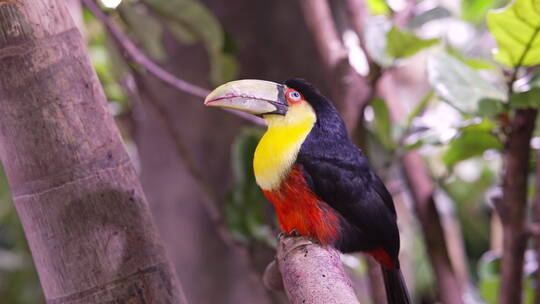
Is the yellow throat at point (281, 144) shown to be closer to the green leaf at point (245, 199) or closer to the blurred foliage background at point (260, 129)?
the blurred foliage background at point (260, 129)

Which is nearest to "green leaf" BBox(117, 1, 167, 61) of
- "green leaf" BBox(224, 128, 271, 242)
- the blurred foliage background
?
the blurred foliage background

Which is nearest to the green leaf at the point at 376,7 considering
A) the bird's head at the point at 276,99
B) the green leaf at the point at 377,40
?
the green leaf at the point at 377,40

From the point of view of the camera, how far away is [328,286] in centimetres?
65

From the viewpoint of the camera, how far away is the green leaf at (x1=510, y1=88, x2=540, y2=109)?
100cm

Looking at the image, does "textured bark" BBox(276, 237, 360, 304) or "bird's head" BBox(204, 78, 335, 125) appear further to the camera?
"bird's head" BBox(204, 78, 335, 125)

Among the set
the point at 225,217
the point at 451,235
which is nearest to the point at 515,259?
the point at 225,217

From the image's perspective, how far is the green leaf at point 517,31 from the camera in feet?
3.11

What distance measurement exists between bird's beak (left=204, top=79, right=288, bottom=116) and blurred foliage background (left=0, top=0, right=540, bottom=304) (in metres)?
0.20

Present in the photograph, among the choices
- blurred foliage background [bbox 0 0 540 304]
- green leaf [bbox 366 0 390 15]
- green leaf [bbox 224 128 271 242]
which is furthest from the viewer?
green leaf [bbox 366 0 390 15]

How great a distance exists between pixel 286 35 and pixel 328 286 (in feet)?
4.41

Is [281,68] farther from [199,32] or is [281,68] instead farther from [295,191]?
[295,191]

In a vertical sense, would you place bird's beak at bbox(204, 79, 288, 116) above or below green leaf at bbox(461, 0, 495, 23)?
below

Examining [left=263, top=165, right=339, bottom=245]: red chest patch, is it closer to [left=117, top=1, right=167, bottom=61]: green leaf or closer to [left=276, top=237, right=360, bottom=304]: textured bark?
[left=276, top=237, right=360, bottom=304]: textured bark

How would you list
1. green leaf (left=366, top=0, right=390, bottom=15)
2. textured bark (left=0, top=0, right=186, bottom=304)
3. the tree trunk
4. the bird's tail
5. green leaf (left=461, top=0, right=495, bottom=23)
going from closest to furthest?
1. textured bark (left=0, top=0, right=186, bottom=304)
2. the bird's tail
3. green leaf (left=461, top=0, right=495, bottom=23)
4. green leaf (left=366, top=0, right=390, bottom=15)
5. the tree trunk
